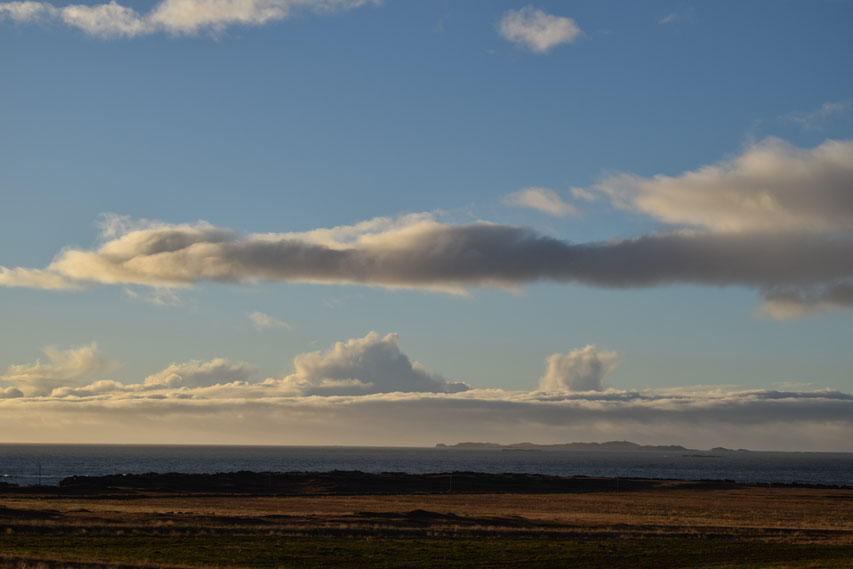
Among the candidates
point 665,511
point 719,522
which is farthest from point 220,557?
point 665,511

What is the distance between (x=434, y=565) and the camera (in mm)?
42375

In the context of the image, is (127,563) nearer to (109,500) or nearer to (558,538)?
(558,538)

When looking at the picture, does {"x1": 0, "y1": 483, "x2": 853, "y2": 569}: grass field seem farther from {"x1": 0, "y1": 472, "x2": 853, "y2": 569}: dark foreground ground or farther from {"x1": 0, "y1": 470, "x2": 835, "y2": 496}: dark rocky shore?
{"x1": 0, "y1": 470, "x2": 835, "y2": 496}: dark rocky shore

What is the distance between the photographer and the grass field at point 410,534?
43656mm

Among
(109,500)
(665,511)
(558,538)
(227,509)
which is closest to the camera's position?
(558,538)

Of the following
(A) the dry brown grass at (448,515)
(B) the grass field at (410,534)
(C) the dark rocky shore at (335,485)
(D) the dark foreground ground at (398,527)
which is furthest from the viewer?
(C) the dark rocky shore at (335,485)

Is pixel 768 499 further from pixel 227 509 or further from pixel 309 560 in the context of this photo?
pixel 309 560

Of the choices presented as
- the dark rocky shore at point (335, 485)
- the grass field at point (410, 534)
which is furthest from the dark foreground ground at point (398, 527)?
the dark rocky shore at point (335, 485)

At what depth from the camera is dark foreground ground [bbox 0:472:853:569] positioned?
44281 mm

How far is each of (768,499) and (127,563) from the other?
299 ft

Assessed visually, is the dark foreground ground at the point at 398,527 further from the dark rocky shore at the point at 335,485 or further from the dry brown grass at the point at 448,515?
the dark rocky shore at the point at 335,485

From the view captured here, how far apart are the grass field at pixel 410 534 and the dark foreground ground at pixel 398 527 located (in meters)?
0.11

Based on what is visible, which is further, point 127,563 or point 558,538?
point 558,538

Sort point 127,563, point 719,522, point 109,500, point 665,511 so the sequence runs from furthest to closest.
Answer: point 109,500, point 665,511, point 719,522, point 127,563
